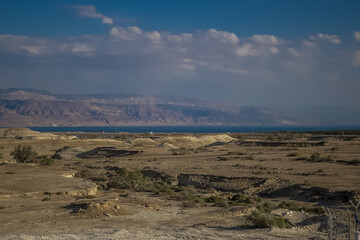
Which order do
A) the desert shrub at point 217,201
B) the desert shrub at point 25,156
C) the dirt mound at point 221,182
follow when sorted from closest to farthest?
the desert shrub at point 217,201 < the dirt mound at point 221,182 < the desert shrub at point 25,156

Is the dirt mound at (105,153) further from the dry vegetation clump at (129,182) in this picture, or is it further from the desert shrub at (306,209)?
the desert shrub at (306,209)

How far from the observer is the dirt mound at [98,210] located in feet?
56.8

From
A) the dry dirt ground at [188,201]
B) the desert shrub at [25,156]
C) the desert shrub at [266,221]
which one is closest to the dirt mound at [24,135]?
the desert shrub at [25,156]

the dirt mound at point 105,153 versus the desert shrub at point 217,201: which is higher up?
the desert shrub at point 217,201

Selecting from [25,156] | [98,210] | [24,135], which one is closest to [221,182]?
[98,210]

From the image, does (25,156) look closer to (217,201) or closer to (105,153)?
(105,153)

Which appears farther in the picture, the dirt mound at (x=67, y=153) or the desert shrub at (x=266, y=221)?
the dirt mound at (x=67, y=153)

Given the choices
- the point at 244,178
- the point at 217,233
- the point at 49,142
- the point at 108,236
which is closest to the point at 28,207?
the point at 108,236

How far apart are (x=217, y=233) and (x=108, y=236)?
11.8 feet

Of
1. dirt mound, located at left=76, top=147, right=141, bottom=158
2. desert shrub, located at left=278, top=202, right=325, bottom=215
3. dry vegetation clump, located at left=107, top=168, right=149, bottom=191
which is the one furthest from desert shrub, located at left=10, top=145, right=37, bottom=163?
desert shrub, located at left=278, top=202, right=325, bottom=215

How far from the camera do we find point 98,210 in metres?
17.5

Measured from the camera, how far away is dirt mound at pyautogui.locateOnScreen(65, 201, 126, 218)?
56.8 feet

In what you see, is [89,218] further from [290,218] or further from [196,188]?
[196,188]

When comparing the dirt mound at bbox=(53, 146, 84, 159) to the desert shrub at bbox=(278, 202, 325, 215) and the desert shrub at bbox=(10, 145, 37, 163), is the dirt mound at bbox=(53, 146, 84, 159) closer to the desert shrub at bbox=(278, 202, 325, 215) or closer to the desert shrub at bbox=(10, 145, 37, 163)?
the desert shrub at bbox=(10, 145, 37, 163)
